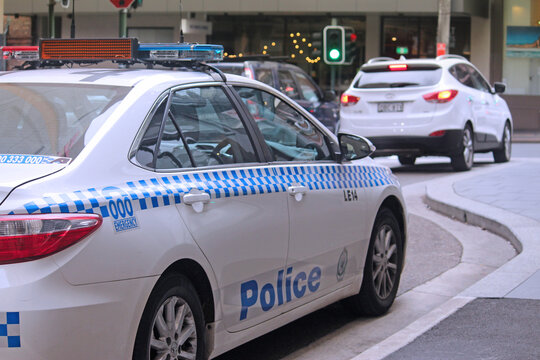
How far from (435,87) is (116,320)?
40.2ft

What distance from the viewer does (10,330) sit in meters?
3.50

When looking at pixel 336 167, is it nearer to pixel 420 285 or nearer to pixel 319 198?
pixel 319 198

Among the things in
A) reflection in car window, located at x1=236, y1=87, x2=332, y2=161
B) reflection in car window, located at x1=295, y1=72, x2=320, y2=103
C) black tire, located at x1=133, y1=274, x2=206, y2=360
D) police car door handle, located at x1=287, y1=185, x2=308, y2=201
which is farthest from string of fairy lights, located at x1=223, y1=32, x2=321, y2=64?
black tire, located at x1=133, y1=274, x2=206, y2=360

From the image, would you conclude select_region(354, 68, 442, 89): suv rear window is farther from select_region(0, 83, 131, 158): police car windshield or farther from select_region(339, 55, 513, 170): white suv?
select_region(0, 83, 131, 158): police car windshield

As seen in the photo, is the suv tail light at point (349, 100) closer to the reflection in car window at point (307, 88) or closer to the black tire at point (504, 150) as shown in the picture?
the reflection in car window at point (307, 88)

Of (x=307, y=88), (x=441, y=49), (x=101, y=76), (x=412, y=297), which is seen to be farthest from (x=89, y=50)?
(x=441, y=49)

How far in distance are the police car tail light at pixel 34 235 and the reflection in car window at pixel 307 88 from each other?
15.3 meters

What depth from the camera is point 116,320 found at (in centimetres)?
379

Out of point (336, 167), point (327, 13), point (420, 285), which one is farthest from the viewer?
point (327, 13)

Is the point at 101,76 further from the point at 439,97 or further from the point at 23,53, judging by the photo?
the point at 439,97

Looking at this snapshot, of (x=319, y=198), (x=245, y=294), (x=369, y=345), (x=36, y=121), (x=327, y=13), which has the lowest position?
(x=369, y=345)

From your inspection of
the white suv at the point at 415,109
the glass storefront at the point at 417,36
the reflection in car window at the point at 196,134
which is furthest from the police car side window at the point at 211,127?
the glass storefront at the point at 417,36

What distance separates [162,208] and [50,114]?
0.68 metres

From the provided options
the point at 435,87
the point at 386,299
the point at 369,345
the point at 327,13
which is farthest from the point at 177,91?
the point at 327,13
